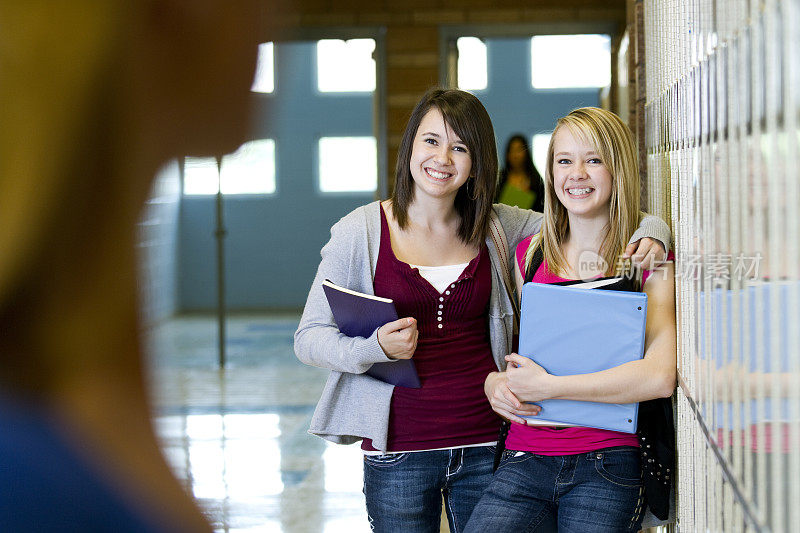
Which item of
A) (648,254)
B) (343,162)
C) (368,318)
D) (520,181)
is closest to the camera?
(648,254)

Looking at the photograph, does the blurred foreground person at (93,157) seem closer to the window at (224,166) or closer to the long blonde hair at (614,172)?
Result: the window at (224,166)

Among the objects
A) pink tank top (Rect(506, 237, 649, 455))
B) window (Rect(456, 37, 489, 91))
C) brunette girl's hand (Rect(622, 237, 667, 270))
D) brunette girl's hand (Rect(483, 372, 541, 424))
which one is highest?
window (Rect(456, 37, 489, 91))

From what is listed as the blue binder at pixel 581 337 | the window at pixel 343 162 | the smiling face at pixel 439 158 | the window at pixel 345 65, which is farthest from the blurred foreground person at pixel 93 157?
the window at pixel 343 162

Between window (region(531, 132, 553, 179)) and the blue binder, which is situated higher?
window (region(531, 132, 553, 179))

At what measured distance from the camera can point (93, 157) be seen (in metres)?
0.25

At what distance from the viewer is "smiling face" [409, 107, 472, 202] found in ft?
5.75

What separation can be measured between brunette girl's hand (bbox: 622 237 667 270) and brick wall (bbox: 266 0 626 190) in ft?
16.7

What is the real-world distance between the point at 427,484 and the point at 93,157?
155 cm

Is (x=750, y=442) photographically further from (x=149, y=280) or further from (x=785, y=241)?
(x=149, y=280)

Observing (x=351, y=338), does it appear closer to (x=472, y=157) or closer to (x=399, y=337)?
Result: (x=399, y=337)

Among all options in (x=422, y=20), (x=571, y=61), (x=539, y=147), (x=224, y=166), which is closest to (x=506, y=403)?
(x=224, y=166)

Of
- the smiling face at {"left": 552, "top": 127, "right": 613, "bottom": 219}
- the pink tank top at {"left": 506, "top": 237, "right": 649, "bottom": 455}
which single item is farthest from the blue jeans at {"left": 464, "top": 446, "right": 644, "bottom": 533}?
the smiling face at {"left": 552, "top": 127, "right": 613, "bottom": 219}

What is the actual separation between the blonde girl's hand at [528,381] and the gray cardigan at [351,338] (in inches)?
8.9

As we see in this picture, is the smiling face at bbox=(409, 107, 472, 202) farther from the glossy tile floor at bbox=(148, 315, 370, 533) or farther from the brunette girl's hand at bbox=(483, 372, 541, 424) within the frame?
the glossy tile floor at bbox=(148, 315, 370, 533)
